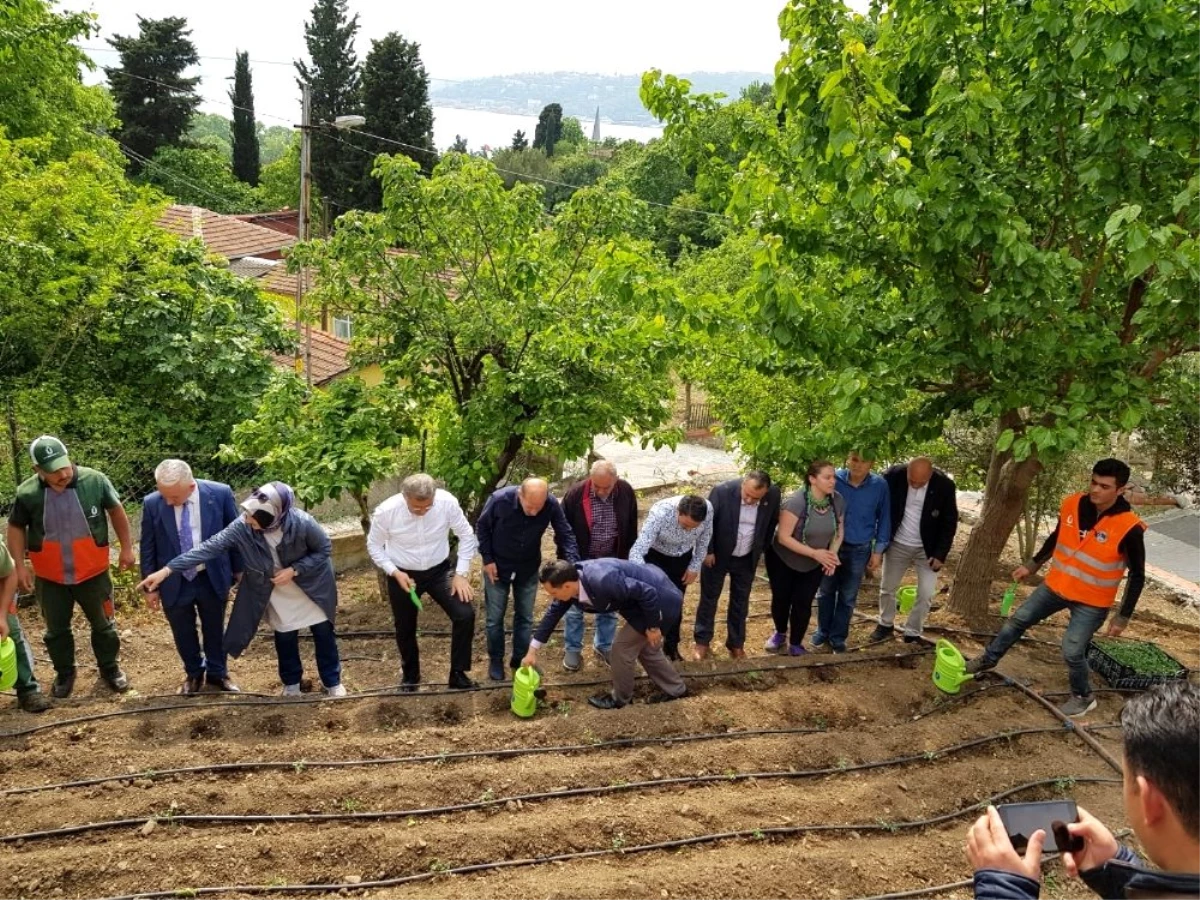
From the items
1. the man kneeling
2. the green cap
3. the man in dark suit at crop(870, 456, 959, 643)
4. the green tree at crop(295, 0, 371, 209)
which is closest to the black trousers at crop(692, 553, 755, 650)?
the man kneeling

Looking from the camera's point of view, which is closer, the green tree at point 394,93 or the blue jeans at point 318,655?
the blue jeans at point 318,655

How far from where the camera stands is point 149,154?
125 ft

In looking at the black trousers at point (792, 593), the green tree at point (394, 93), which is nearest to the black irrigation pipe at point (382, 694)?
the black trousers at point (792, 593)

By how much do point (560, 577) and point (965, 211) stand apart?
3160 millimetres

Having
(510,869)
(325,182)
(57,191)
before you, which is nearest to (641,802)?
(510,869)

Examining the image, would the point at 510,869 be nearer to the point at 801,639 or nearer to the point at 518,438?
Result: the point at 801,639

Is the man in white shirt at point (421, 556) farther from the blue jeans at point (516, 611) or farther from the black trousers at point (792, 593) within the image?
the black trousers at point (792, 593)

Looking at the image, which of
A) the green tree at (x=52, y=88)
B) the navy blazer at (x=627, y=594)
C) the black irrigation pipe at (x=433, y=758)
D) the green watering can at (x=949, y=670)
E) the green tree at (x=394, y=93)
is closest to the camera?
the black irrigation pipe at (x=433, y=758)

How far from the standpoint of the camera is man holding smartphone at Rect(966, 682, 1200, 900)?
1.84m

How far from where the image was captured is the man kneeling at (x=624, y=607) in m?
4.96

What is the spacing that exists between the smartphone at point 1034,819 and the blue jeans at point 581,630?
3.94 meters

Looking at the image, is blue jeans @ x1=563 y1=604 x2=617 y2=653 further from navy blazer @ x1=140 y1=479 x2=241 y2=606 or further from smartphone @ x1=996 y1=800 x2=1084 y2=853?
smartphone @ x1=996 y1=800 x2=1084 y2=853

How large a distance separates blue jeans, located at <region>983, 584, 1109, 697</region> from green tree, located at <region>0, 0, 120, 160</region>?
1460 centimetres

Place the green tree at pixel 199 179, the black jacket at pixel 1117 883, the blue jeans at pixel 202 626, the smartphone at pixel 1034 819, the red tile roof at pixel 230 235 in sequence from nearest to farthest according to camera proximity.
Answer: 1. the black jacket at pixel 1117 883
2. the smartphone at pixel 1034 819
3. the blue jeans at pixel 202 626
4. the red tile roof at pixel 230 235
5. the green tree at pixel 199 179
